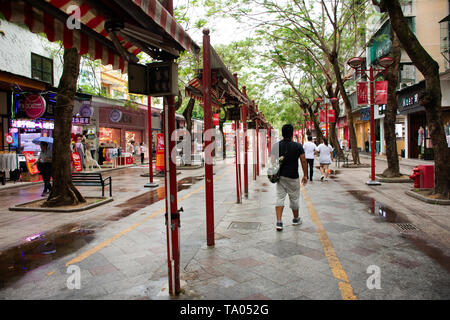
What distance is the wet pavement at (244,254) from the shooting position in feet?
11.6

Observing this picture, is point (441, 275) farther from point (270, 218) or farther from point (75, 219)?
point (75, 219)

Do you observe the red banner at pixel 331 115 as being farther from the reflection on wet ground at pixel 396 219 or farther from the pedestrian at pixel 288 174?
the pedestrian at pixel 288 174

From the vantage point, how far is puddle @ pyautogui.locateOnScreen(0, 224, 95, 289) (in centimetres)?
419

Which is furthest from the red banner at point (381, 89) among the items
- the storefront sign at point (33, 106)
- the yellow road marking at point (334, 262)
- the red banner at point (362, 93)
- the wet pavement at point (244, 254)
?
the storefront sign at point (33, 106)

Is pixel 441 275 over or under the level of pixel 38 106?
under

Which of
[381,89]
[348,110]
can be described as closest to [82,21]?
[381,89]

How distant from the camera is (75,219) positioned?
7.14 m

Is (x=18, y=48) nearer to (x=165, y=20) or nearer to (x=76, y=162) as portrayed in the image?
(x=76, y=162)

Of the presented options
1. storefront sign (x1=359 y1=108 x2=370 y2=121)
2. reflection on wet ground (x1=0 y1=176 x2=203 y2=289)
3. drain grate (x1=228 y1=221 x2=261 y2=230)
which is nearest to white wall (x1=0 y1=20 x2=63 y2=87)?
reflection on wet ground (x1=0 y1=176 x2=203 y2=289)

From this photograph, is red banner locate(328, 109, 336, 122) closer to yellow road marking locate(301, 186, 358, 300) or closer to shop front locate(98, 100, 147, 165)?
shop front locate(98, 100, 147, 165)

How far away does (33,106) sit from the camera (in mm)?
13539
